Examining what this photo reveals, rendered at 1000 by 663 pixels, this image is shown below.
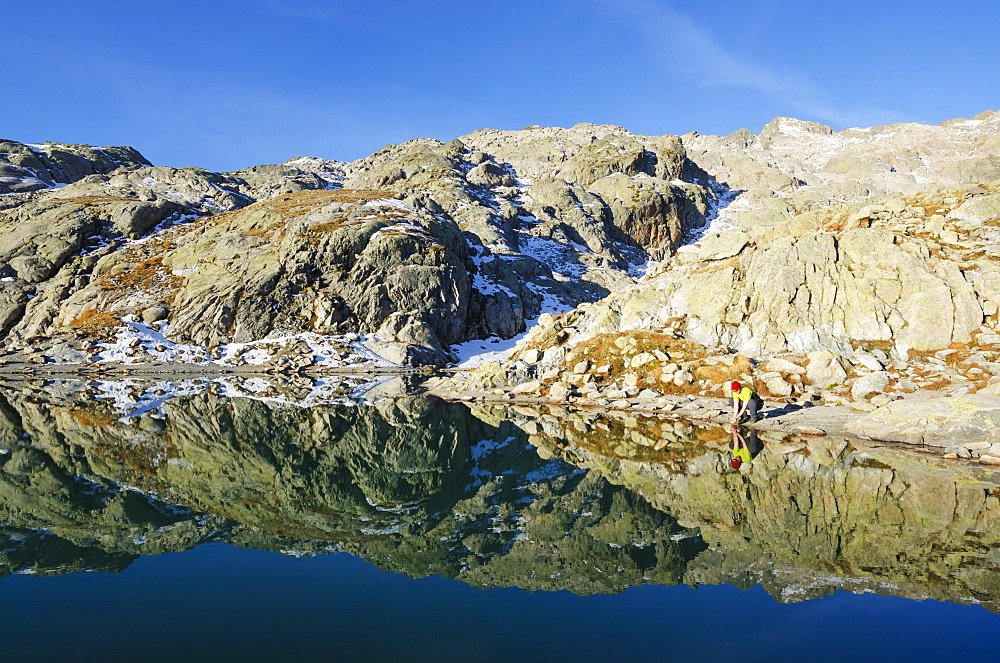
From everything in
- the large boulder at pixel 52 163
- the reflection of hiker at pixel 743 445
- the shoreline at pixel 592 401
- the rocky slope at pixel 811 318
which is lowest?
the reflection of hiker at pixel 743 445

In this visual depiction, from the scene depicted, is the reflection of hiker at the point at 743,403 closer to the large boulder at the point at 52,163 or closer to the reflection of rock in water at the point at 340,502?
the reflection of rock in water at the point at 340,502

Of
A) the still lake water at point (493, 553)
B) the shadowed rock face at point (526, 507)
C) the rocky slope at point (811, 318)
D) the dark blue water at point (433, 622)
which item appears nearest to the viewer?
the dark blue water at point (433, 622)

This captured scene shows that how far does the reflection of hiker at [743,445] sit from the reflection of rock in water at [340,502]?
252 inches

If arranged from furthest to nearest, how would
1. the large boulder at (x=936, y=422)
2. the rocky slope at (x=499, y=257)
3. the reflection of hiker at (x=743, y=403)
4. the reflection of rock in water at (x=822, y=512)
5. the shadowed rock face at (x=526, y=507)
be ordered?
the rocky slope at (x=499, y=257), the reflection of hiker at (x=743, y=403), the large boulder at (x=936, y=422), the shadowed rock face at (x=526, y=507), the reflection of rock in water at (x=822, y=512)

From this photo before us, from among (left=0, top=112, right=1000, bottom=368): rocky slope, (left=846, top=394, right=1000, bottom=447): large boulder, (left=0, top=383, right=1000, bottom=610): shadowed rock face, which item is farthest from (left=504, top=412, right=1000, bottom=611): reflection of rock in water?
(left=0, top=112, right=1000, bottom=368): rocky slope

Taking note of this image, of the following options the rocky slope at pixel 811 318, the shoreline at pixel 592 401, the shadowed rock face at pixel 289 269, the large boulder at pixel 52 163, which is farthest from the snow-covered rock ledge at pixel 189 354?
the large boulder at pixel 52 163

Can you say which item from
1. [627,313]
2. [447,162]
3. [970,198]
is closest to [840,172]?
[447,162]

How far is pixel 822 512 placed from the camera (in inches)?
544

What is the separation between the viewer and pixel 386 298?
203 feet

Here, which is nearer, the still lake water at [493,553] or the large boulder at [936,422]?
the still lake water at [493,553]

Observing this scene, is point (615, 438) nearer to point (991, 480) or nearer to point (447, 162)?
point (991, 480)

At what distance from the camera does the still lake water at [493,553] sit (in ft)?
28.0

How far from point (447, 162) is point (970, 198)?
123 meters

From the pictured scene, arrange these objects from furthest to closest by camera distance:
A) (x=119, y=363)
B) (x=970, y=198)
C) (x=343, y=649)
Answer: (x=119, y=363) < (x=970, y=198) < (x=343, y=649)
